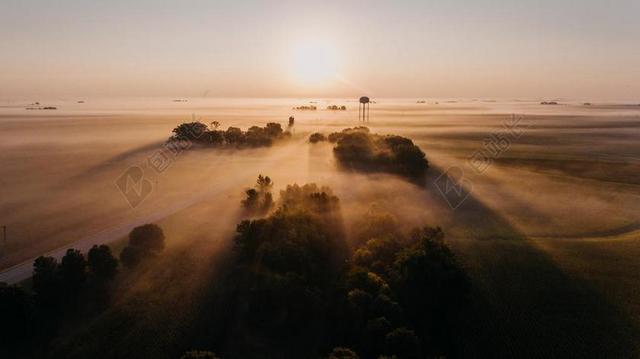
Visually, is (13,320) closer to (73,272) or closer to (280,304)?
(73,272)

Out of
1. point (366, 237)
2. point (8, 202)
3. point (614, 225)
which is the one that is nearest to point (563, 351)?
point (366, 237)

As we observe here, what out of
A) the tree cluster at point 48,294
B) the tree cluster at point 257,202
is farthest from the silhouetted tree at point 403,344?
the tree cluster at point 257,202

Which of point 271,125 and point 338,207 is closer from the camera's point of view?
point 338,207

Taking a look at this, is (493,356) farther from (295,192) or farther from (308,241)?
(295,192)

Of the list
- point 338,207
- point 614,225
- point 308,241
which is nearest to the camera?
point 308,241

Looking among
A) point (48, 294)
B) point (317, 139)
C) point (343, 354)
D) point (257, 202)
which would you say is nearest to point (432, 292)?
point (343, 354)

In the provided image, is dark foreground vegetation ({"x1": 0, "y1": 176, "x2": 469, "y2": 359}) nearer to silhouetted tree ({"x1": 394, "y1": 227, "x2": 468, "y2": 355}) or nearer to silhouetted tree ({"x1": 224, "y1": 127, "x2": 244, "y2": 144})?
silhouetted tree ({"x1": 394, "y1": 227, "x2": 468, "y2": 355})

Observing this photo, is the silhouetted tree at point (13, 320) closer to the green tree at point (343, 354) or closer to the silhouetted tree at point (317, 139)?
the green tree at point (343, 354)
